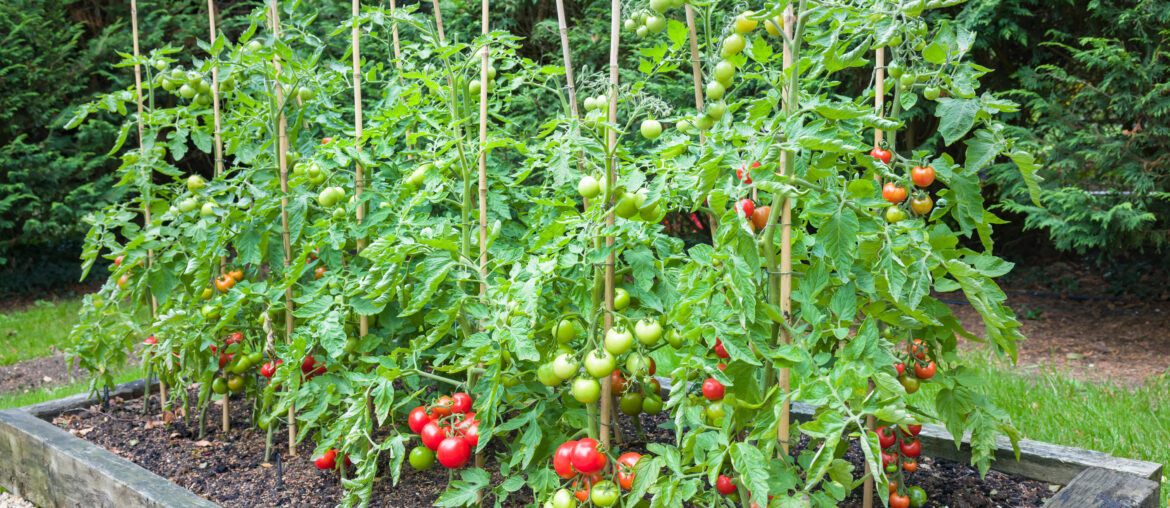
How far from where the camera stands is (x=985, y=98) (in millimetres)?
1351

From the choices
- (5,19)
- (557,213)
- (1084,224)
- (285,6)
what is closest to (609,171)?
(557,213)

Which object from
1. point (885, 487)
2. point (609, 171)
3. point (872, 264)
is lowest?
point (885, 487)

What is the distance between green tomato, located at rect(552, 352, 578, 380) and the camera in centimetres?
148

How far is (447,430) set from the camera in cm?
170

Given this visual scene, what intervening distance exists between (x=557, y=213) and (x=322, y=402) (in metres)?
0.79

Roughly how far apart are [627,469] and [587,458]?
0.27ft

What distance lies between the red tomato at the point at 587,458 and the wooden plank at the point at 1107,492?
103cm

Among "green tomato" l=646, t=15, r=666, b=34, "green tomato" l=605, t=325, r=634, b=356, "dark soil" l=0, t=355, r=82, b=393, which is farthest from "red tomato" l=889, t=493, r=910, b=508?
"dark soil" l=0, t=355, r=82, b=393

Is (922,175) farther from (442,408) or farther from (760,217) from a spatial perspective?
(442,408)

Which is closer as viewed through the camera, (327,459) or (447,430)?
(447,430)

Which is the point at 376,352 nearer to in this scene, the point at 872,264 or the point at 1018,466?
the point at 872,264

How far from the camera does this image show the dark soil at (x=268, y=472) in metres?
2.00

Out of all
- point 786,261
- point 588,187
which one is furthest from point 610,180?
point 786,261

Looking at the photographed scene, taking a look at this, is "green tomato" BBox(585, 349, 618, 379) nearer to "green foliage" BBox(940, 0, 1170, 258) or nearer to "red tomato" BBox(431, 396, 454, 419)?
"red tomato" BBox(431, 396, 454, 419)
